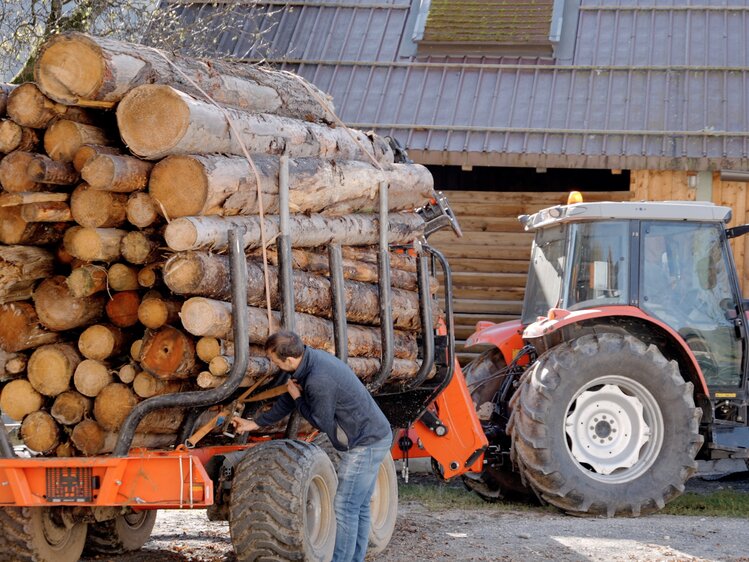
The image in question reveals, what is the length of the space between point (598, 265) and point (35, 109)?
5.49 m

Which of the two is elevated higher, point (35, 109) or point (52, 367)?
point (35, 109)

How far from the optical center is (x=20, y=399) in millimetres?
7238

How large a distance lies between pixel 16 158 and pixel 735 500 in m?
7.18

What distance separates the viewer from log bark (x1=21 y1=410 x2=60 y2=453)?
721cm

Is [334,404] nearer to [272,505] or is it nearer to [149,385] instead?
[272,505]

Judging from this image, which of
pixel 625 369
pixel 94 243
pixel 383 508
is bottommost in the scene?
pixel 383 508

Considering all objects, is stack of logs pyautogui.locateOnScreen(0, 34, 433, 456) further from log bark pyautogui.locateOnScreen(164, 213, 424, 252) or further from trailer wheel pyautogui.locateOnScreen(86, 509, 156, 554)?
trailer wheel pyautogui.locateOnScreen(86, 509, 156, 554)

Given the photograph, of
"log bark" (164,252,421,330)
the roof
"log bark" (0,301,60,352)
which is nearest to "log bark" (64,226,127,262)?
"log bark" (164,252,421,330)

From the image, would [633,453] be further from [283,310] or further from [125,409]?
[125,409]

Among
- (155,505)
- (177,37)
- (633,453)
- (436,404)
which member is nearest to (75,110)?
(155,505)

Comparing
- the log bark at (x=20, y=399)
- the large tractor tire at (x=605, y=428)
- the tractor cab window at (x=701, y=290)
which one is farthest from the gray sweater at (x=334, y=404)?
Result: the tractor cab window at (x=701, y=290)

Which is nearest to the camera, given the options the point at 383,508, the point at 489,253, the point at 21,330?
the point at 21,330

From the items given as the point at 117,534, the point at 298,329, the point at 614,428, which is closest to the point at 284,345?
the point at 298,329

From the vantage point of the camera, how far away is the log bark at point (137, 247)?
7.02m
